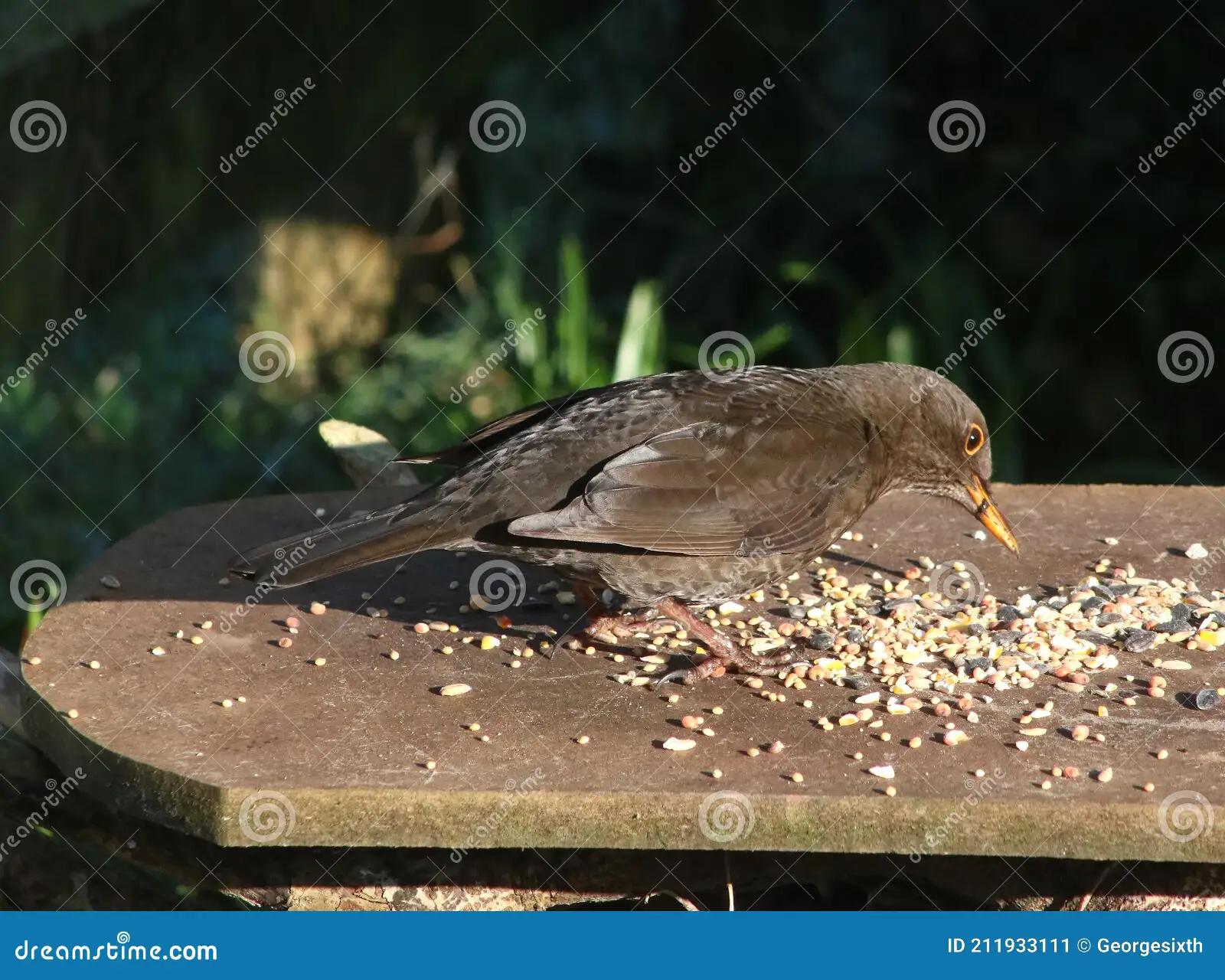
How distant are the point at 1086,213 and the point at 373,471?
3987 millimetres

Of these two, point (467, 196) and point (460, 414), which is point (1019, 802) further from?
point (467, 196)

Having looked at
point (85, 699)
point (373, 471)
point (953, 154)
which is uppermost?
point (953, 154)

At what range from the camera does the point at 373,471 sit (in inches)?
177

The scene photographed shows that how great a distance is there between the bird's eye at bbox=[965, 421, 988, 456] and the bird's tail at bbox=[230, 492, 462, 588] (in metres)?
1.34

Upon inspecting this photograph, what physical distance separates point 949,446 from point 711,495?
73cm

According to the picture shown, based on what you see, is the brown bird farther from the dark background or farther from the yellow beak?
the dark background

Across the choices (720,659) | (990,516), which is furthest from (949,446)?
(720,659)

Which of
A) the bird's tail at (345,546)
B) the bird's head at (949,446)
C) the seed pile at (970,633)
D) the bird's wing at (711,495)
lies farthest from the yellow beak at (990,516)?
the bird's tail at (345,546)

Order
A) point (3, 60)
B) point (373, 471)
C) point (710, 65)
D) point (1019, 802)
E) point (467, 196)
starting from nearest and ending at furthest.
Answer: point (1019, 802) → point (373, 471) → point (3, 60) → point (710, 65) → point (467, 196)

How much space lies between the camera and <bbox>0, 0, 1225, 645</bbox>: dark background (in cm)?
616

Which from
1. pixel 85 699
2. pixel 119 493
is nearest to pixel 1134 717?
pixel 85 699

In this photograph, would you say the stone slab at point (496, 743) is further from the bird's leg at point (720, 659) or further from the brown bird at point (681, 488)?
the brown bird at point (681, 488)

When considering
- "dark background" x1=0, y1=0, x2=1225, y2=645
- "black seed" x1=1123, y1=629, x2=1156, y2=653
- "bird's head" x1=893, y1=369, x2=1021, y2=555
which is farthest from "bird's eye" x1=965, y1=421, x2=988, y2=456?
"dark background" x1=0, y1=0, x2=1225, y2=645

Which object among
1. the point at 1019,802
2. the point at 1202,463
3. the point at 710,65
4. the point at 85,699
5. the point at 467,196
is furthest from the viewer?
the point at 467,196
